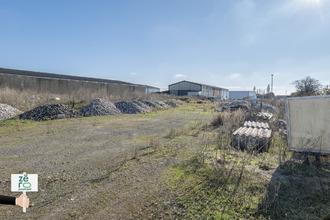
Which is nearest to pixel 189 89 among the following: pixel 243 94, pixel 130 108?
pixel 243 94

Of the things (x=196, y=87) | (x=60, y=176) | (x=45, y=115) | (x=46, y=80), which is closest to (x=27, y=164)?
(x=60, y=176)

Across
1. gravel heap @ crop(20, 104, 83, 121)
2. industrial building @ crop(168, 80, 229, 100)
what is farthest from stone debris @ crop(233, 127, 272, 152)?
industrial building @ crop(168, 80, 229, 100)

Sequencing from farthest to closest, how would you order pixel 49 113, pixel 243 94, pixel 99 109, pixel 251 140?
pixel 243 94 < pixel 99 109 < pixel 49 113 < pixel 251 140

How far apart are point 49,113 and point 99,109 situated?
303cm

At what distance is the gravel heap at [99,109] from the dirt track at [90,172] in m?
5.50

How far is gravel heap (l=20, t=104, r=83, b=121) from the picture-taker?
9.95m

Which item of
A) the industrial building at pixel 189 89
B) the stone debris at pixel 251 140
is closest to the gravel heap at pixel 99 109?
the stone debris at pixel 251 140

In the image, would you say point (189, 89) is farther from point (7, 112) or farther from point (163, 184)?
point (163, 184)

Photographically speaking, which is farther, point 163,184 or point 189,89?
point 189,89

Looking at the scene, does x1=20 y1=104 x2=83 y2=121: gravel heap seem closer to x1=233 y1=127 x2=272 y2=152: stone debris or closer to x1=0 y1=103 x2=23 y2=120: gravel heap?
x1=0 y1=103 x2=23 y2=120: gravel heap

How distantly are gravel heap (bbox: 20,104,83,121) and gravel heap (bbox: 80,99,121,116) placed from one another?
2.60ft

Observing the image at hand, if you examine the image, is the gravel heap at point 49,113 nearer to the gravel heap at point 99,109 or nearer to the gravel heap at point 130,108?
the gravel heap at point 99,109

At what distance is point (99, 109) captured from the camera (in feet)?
40.6

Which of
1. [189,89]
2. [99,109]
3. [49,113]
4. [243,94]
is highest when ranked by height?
[189,89]
